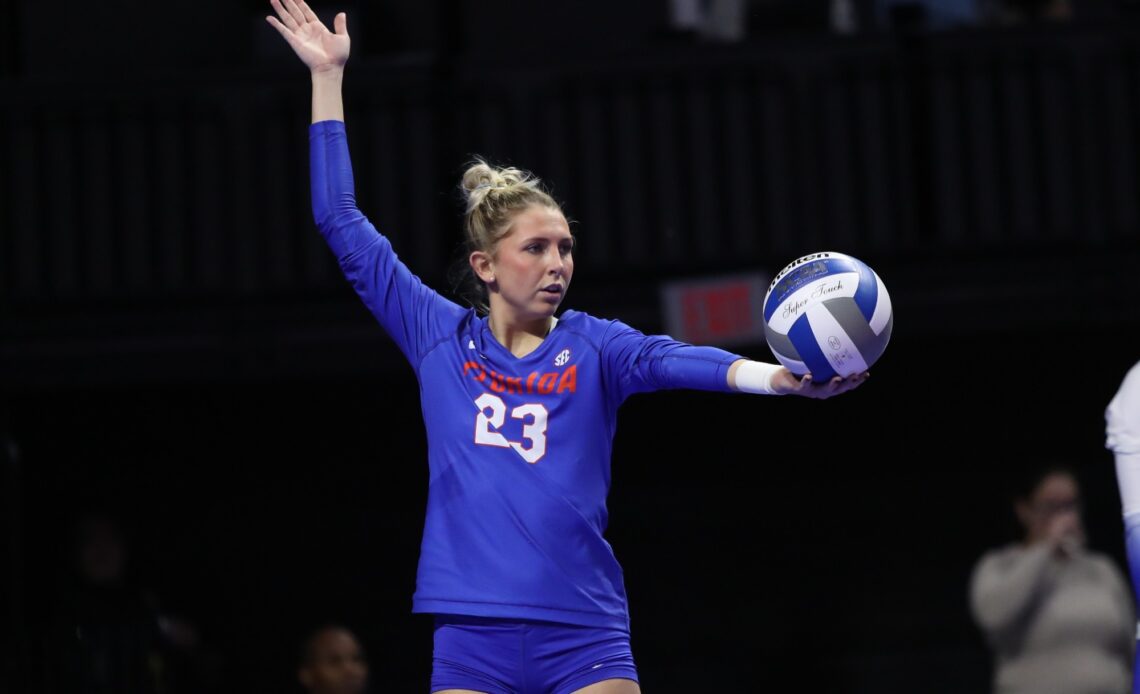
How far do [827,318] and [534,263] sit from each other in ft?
2.30

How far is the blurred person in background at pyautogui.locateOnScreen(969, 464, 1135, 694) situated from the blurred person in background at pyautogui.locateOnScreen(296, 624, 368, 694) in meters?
2.65

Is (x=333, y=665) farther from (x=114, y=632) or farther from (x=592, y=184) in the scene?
(x=592, y=184)

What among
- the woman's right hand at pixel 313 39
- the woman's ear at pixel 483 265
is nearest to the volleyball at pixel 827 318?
the woman's ear at pixel 483 265

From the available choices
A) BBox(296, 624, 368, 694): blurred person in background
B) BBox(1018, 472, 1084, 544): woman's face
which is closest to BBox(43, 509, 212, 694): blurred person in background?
BBox(296, 624, 368, 694): blurred person in background

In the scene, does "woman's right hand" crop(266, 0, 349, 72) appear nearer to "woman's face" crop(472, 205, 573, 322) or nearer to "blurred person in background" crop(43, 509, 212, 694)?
"woman's face" crop(472, 205, 573, 322)

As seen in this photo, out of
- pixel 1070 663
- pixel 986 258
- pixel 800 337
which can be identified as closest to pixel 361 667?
pixel 1070 663

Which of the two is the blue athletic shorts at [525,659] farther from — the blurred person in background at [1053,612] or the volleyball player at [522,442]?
the blurred person in background at [1053,612]

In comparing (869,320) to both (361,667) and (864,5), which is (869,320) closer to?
(361,667)

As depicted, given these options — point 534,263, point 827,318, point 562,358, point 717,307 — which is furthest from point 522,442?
point 717,307

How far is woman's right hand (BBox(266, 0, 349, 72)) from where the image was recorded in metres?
3.99

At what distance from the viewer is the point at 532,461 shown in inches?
139

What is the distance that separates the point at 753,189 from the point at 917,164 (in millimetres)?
836

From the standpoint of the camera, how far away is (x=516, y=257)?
12.0 ft

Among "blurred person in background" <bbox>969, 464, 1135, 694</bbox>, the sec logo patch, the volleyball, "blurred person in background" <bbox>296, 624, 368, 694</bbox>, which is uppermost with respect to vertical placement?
the volleyball
